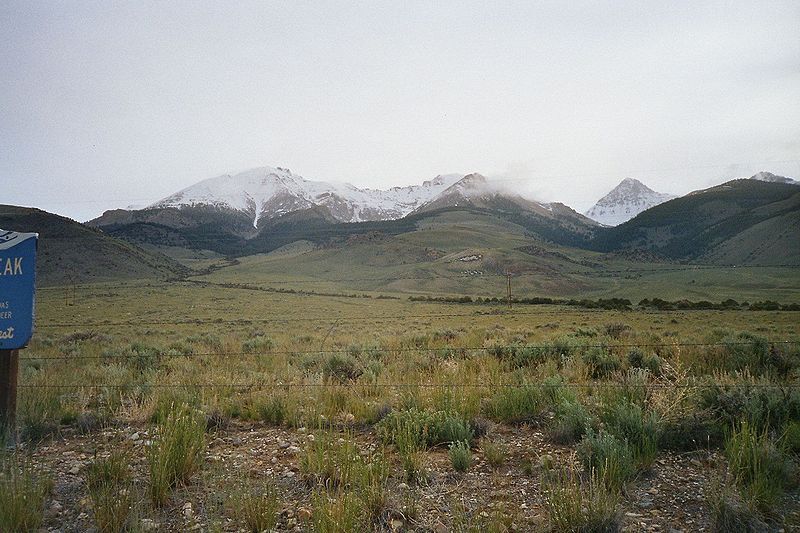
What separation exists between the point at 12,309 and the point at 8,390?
1026 millimetres

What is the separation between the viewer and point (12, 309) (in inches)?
216

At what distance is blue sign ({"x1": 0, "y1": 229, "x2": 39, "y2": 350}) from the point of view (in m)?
5.45

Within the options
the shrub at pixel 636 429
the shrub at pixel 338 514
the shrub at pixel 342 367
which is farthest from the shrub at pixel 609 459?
the shrub at pixel 342 367

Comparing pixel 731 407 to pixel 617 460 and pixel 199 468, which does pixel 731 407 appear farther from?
pixel 199 468

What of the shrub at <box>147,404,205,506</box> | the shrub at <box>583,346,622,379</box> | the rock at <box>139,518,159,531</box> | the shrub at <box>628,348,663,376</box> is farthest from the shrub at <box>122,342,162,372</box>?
the shrub at <box>628,348,663,376</box>

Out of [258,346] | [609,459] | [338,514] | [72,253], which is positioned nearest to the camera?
[338,514]

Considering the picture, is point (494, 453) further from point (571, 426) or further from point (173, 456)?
point (173, 456)

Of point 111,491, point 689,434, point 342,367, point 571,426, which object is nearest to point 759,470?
point 689,434

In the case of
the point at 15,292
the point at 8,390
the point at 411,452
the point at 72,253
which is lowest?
the point at 411,452

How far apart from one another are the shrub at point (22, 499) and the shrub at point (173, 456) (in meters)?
0.84

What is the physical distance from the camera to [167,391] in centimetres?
736

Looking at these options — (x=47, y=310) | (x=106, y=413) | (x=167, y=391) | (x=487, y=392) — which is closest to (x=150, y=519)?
(x=106, y=413)

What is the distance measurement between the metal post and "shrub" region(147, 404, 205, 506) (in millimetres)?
2202

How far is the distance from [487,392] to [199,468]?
174 inches
